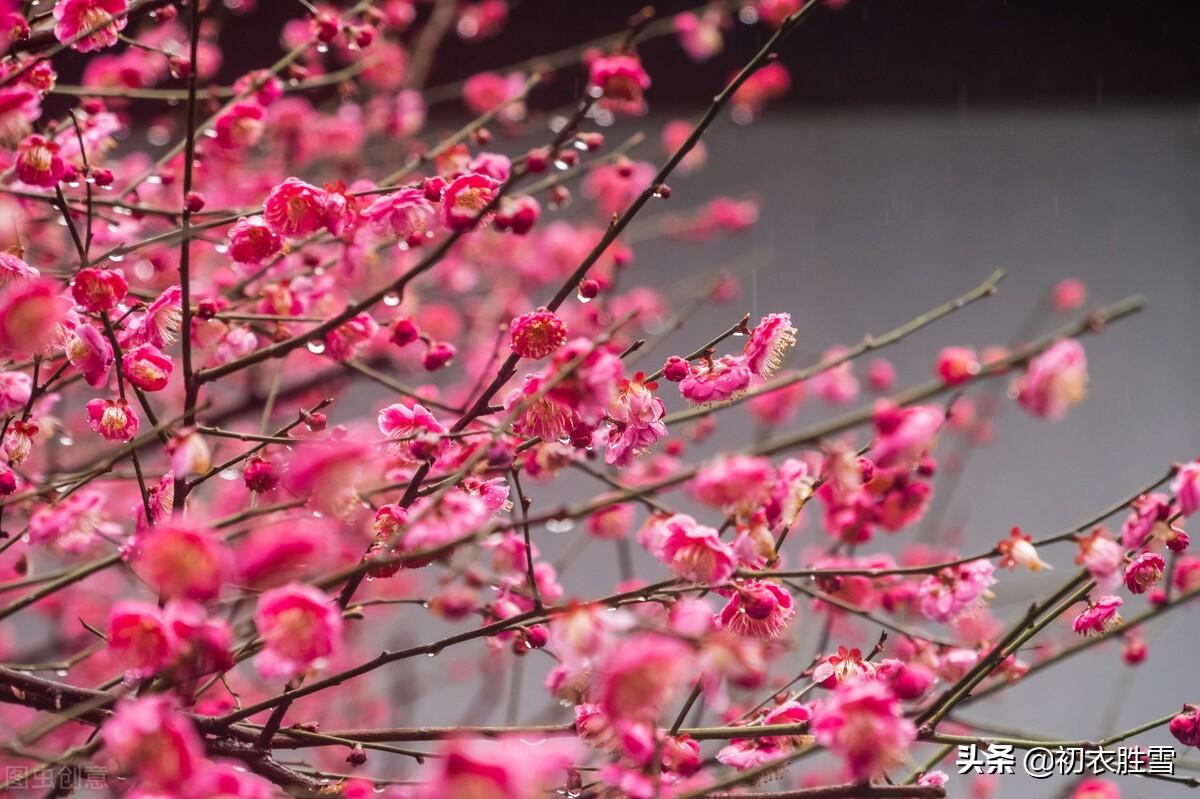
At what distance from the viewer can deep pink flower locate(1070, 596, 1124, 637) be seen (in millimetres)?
753

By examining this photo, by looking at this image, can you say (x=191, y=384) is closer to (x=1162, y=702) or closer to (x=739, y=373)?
(x=739, y=373)

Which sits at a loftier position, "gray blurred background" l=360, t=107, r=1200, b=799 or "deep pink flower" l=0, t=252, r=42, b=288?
"gray blurred background" l=360, t=107, r=1200, b=799

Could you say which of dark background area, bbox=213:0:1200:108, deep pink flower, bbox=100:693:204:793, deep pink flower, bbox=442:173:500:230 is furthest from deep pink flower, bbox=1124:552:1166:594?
dark background area, bbox=213:0:1200:108

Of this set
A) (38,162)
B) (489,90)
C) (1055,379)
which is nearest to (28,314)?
(38,162)

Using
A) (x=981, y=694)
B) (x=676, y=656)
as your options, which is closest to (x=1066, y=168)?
(x=981, y=694)

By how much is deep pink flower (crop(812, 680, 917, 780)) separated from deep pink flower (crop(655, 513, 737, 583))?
11 cm

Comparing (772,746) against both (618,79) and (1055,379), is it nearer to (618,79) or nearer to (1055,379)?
(1055,379)

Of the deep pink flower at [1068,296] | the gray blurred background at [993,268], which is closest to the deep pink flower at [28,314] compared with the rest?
the gray blurred background at [993,268]

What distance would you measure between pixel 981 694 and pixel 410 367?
1125 millimetres

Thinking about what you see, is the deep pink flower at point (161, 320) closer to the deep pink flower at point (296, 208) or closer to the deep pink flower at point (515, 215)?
the deep pink flower at point (296, 208)

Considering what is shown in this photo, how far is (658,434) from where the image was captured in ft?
2.33

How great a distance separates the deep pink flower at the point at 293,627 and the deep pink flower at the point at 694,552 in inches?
8.3

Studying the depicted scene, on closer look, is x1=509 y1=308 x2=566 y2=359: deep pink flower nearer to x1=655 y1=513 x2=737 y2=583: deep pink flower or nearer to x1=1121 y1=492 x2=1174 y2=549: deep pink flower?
x1=655 y1=513 x2=737 y2=583: deep pink flower

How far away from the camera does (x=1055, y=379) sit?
56 cm
